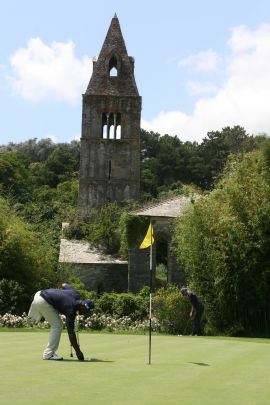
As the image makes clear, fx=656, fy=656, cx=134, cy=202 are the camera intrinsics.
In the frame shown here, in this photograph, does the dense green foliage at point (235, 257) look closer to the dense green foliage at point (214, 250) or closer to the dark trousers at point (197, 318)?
the dense green foliage at point (214, 250)

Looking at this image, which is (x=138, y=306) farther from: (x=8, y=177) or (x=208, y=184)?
(x=208, y=184)

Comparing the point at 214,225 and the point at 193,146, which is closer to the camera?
the point at 214,225

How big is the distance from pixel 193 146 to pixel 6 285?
7235cm

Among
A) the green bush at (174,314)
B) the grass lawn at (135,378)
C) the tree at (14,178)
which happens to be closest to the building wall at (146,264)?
the green bush at (174,314)

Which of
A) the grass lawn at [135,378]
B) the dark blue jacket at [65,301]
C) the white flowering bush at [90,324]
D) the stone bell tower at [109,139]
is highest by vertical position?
the stone bell tower at [109,139]

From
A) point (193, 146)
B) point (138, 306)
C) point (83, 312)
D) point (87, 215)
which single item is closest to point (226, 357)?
point (83, 312)

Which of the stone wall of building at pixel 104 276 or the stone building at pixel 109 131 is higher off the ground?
the stone building at pixel 109 131

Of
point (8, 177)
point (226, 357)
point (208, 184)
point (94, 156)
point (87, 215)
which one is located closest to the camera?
point (226, 357)

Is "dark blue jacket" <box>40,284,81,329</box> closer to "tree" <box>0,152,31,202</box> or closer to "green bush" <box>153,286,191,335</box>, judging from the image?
"green bush" <box>153,286,191,335</box>

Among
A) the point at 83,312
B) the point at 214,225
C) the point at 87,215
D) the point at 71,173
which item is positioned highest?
the point at 71,173

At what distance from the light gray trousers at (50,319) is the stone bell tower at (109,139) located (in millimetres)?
44288

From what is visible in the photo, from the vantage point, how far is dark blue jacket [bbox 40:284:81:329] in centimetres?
1129

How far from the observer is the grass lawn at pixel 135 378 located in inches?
289

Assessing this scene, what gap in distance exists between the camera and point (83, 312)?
1139cm
